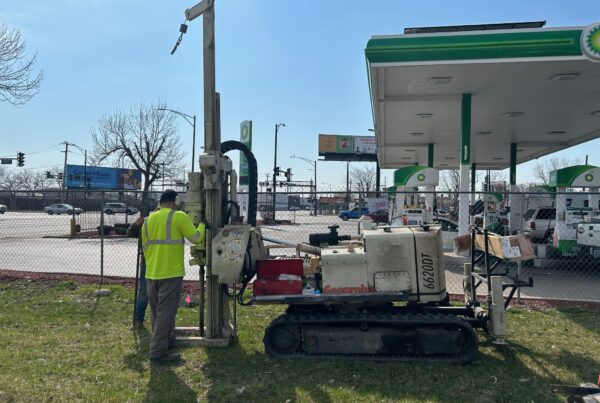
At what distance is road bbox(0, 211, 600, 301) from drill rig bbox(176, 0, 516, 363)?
3947 millimetres

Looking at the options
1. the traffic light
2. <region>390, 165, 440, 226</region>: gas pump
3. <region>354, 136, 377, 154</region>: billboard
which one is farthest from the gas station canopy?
<region>354, 136, 377, 154</region>: billboard

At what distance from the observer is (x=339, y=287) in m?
5.19

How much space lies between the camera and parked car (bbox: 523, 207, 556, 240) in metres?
15.1

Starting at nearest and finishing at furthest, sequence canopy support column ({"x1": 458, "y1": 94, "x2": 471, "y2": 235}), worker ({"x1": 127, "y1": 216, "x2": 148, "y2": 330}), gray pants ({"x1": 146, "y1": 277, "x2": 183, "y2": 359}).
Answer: gray pants ({"x1": 146, "y1": 277, "x2": 183, "y2": 359}), worker ({"x1": 127, "y1": 216, "x2": 148, "y2": 330}), canopy support column ({"x1": 458, "y1": 94, "x2": 471, "y2": 235})

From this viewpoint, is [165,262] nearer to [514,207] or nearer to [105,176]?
[514,207]

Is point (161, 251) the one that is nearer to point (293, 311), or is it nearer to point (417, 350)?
point (293, 311)

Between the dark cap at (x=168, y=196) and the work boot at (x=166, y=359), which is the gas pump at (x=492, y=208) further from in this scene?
the work boot at (x=166, y=359)

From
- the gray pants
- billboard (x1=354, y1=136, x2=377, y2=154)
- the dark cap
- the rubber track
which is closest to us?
the rubber track

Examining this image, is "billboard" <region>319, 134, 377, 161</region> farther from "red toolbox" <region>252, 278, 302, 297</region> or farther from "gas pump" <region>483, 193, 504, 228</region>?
"red toolbox" <region>252, 278, 302, 297</region>

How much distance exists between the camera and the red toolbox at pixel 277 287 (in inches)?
213

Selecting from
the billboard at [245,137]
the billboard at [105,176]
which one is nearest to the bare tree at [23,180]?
the billboard at [105,176]

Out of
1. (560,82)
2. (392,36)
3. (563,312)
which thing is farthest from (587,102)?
(563,312)

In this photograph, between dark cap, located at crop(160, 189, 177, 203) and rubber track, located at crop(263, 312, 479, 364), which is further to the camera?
dark cap, located at crop(160, 189, 177, 203)

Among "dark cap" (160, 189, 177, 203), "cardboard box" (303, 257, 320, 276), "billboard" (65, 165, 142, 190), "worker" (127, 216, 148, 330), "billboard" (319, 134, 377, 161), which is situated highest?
"billboard" (319, 134, 377, 161)
